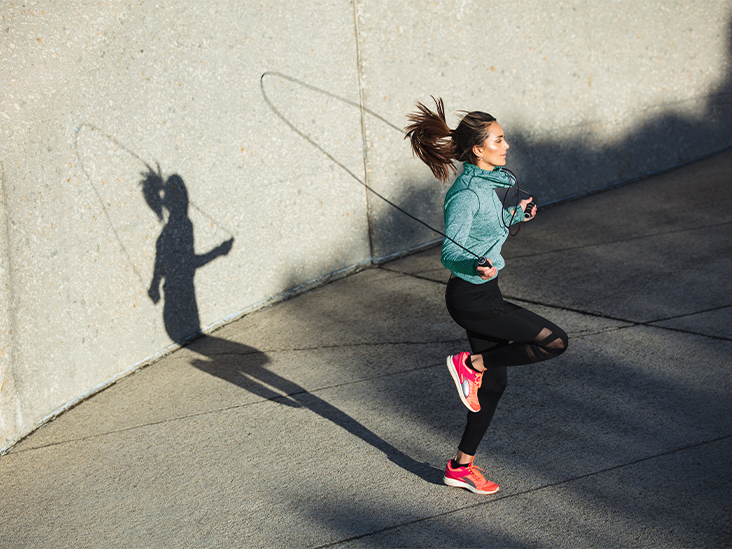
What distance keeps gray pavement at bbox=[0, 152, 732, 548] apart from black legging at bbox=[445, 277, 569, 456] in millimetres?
362

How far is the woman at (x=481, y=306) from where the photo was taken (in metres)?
3.23

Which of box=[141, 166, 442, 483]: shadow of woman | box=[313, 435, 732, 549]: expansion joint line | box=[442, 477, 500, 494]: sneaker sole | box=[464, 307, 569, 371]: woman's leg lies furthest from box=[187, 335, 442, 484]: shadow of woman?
box=[464, 307, 569, 371]: woman's leg

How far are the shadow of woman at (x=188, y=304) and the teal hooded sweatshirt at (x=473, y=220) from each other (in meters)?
1.64

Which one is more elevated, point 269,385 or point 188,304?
point 188,304

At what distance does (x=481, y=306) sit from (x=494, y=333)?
13cm

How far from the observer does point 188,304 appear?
5453 millimetres

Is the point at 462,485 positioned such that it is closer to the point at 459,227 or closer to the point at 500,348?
the point at 500,348

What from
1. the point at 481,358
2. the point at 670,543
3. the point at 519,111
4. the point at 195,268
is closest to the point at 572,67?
the point at 519,111

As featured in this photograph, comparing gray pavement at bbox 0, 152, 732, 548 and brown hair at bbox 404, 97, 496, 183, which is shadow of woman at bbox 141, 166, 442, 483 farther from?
brown hair at bbox 404, 97, 496, 183

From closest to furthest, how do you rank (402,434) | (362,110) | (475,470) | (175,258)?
1. (475,470)
2. (402,434)
3. (175,258)
4. (362,110)

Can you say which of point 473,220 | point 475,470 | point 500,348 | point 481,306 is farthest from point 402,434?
point 473,220

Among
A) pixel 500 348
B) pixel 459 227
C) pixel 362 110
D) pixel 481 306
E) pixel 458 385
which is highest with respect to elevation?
pixel 362 110

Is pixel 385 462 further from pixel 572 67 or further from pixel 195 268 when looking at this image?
pixel 572 67

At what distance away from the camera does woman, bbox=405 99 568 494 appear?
10.6ft
